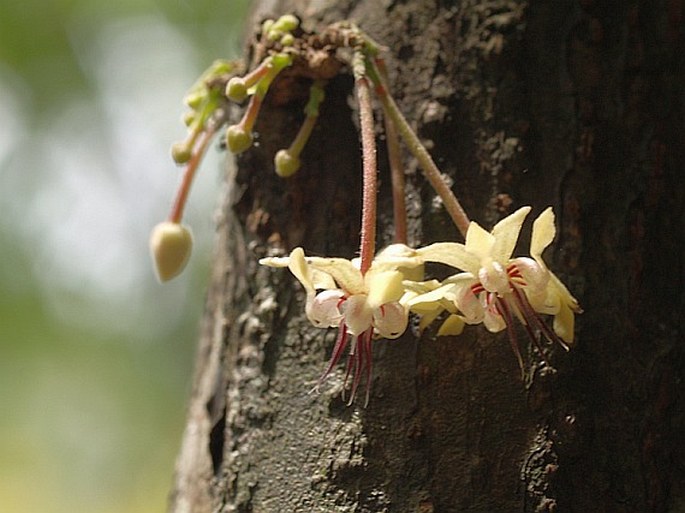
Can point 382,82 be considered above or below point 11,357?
below

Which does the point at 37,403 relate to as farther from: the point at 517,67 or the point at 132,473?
the point at 517,67

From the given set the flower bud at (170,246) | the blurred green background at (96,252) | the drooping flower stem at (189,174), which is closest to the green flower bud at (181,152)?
the drooping flower stem at (189,174)

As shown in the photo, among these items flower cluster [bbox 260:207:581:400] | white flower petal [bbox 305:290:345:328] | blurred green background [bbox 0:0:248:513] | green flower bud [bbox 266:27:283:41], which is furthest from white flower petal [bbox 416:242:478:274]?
blurred green background [bbox 0:0:248:513]

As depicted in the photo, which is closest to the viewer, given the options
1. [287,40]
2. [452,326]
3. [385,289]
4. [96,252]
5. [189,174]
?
[385,289]

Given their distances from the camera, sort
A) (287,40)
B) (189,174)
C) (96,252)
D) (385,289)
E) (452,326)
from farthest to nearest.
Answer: (96,252), (189,174), (287,40), (452,326), (385,289)

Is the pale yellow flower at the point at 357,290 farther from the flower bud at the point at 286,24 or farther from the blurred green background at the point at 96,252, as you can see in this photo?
the blurred green background at the point at 96,252

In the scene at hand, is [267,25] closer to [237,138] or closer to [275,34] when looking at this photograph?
[275,34]

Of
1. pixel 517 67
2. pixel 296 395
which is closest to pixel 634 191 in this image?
pixel 517 67

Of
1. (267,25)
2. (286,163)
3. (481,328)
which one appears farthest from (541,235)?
(267,25)
